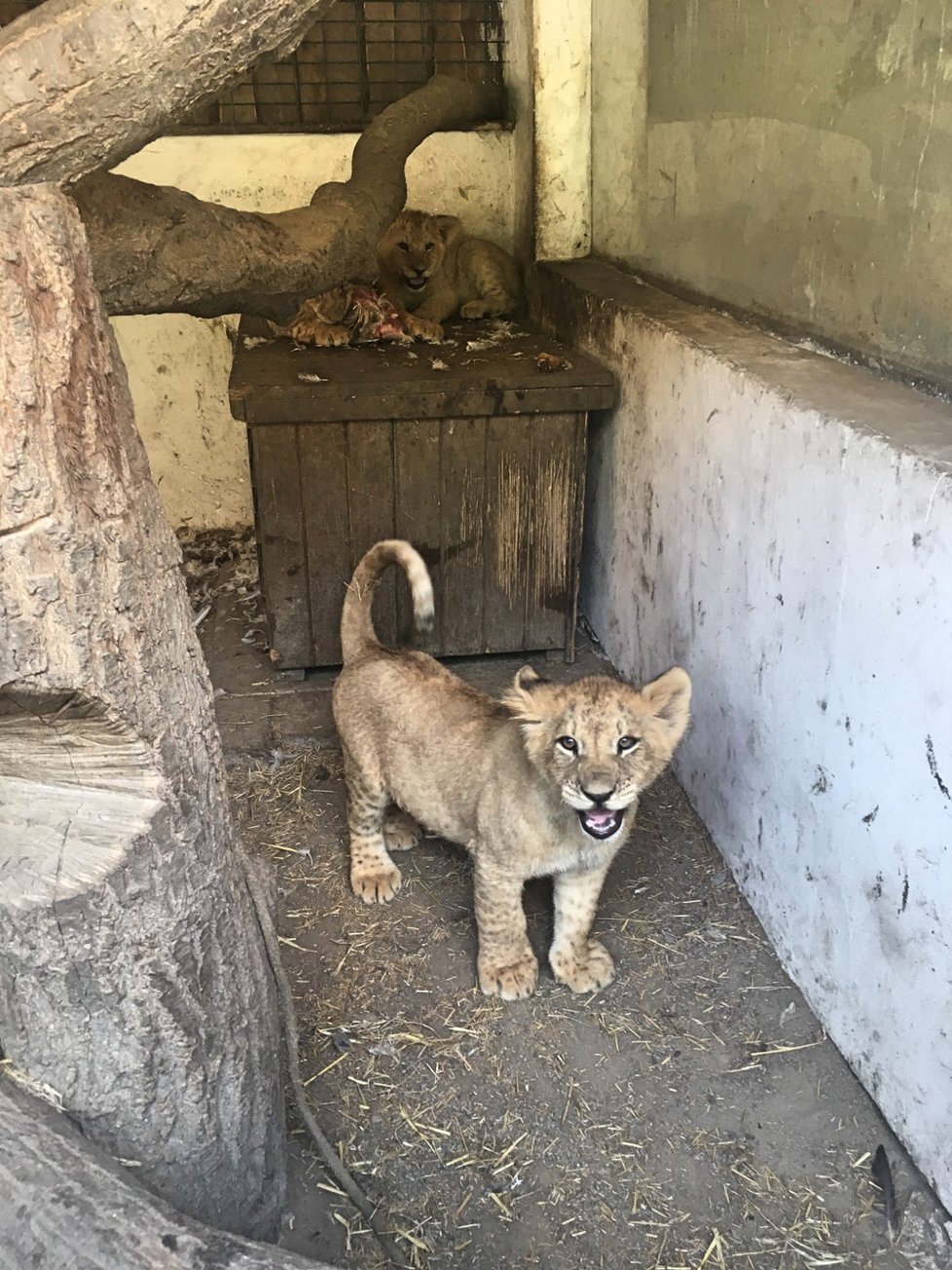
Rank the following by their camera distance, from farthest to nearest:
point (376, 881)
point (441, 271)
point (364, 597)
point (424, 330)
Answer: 1. point (441, 271)
2. point (424, 330)
3. point (364, 597)
4. point (376, 881)

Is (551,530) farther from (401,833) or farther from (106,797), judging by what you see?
(106,797)

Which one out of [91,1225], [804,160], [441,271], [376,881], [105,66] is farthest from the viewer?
[441,271]

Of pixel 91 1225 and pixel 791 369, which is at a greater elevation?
pixel 791 369

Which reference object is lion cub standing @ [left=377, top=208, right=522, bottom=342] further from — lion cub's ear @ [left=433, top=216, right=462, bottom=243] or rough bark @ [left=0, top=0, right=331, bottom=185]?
rough bark @ [left=0, top=0, right=331, bottom=185]

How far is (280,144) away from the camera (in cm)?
575

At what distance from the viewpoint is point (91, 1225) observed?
5.46 feet

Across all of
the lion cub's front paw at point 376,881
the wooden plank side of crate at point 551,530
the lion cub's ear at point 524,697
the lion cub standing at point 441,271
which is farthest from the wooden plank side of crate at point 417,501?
the lion cub's ear at point 524,697

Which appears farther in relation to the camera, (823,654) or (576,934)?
(576,934)

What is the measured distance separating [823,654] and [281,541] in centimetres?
246

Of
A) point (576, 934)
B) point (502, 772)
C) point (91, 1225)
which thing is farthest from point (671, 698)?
point (91, 1225)

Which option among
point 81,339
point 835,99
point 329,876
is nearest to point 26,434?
point 81,339

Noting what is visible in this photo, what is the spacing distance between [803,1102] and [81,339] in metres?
2.42

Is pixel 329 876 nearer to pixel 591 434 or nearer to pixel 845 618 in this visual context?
pixel 845 618

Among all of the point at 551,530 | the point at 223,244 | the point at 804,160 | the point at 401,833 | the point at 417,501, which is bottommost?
the point at 401,833
